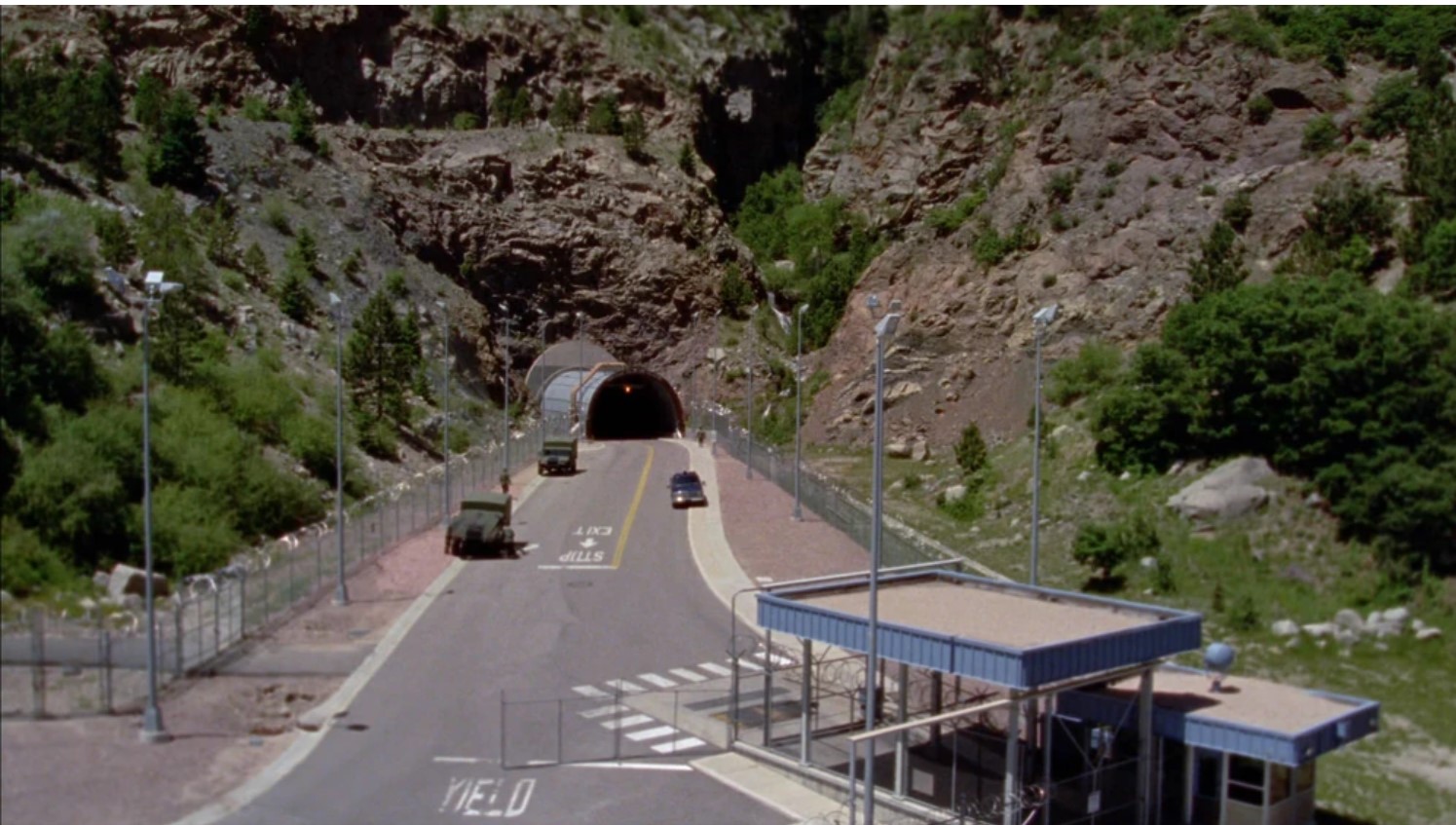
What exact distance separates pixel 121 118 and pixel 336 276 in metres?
15.6

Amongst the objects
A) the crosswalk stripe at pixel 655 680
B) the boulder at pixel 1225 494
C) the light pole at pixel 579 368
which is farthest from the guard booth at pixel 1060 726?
the light pole at pixel 579 368

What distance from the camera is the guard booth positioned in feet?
83.5

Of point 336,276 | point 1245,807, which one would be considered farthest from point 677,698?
point 336,276

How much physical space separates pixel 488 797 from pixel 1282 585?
102 ft

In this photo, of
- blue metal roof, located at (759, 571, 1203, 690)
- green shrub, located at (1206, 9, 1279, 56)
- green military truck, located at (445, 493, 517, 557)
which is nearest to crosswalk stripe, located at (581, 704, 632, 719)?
blue metal roof, located at (759, 571, 1203, 690)

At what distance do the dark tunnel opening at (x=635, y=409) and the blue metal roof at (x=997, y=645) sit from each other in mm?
67313

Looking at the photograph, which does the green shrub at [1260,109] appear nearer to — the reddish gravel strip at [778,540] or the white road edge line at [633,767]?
the reddish gravel strip at [778,540]

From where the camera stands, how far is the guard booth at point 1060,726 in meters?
25.4

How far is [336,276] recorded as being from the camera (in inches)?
3354

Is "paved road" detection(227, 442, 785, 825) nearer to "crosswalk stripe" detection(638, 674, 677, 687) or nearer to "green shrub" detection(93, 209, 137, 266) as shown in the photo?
"crosswalk stripe" detection(638, 674, 677, 687)

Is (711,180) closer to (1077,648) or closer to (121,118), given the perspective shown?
(121,118)

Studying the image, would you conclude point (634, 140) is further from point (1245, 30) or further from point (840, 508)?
point (840, 508)

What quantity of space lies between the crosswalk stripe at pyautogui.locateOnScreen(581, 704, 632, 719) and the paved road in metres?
0.05

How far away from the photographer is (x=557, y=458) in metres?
68.9
